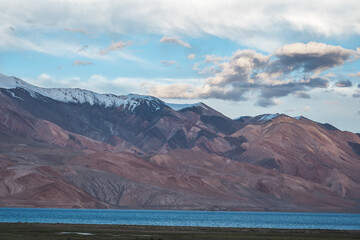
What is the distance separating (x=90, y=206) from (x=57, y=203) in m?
11.1

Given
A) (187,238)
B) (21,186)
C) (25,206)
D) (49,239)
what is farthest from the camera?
(21,186)

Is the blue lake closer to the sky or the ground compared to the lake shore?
closer to the ground

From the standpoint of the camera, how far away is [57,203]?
19388cm

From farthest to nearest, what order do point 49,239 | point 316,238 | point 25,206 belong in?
point 25,206 → point 316,238 → point 49,239

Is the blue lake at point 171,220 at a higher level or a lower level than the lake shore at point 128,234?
lower

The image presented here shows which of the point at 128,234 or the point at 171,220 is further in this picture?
the point at 171,220

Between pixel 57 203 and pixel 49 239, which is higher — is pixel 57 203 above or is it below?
below

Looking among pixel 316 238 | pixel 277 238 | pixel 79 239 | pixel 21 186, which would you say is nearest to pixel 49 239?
pixel 79 239

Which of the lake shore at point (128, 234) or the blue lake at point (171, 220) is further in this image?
the blue lake at point (171, 220)

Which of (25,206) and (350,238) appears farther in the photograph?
(25,206)

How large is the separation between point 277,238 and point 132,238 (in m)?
16.8

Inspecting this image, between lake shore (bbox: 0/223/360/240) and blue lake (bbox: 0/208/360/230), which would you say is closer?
lake shore (bbox: 0/223/360/240)

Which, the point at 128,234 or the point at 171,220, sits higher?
the point at 128,234

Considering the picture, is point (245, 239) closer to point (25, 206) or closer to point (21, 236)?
point (21, 236)
